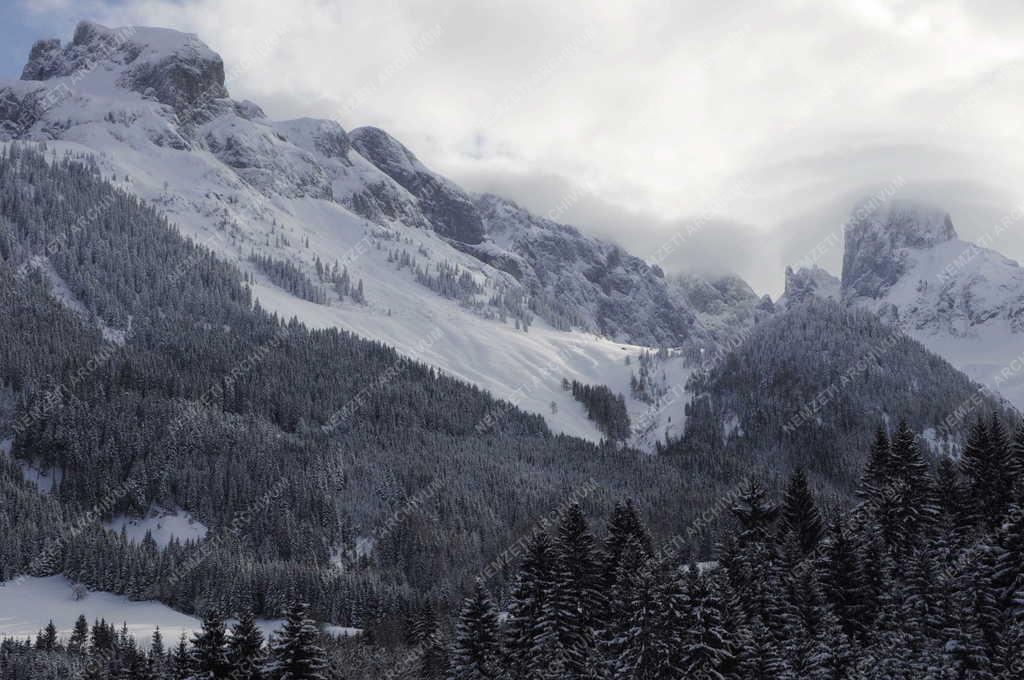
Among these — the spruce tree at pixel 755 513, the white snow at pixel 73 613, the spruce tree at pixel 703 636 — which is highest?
the white snow at pixel 73 613

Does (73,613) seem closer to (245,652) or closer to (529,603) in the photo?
(245,652)

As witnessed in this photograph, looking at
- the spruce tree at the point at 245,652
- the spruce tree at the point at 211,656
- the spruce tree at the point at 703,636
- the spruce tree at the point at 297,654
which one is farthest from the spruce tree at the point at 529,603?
the spruce tree at the point at 211,656

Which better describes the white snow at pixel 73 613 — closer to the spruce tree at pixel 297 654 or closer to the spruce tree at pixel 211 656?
the spruce tree at pixel 211 656

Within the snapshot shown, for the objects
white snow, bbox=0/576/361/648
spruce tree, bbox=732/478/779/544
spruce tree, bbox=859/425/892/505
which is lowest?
spruce tree, bbox=732/478/779/544

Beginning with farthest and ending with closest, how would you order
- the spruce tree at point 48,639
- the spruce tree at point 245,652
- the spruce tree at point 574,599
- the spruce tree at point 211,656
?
1. the spruce tree at point 48,639
2. the spruce tree at point 574,599
3. the spruce tree at point 211,656
4. the spruce tree at point 245,652

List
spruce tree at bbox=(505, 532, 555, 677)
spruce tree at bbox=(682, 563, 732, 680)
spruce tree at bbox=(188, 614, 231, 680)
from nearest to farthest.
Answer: spruce tree at bbox=(682, 563, 732, 680)
spruce tree at bbox=(188, 614, 231, 680)
spruce tree at bbox=(505, 532, 555, 677)

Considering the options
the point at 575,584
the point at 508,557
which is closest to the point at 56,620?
the point at 508,557

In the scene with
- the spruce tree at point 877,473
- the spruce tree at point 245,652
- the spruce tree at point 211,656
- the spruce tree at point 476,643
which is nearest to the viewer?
the spruce tree at point 245,652

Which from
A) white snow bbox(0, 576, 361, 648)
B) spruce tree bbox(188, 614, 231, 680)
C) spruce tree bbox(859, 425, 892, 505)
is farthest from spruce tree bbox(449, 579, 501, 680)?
white snow bbox(0, 576, 361, 648)

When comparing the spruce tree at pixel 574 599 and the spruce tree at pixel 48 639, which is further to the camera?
the spruce tree at pixel 48 639

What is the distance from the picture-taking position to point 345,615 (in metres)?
170

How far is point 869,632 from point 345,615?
116 metres

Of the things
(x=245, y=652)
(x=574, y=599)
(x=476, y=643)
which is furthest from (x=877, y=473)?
(x=245, y=652)

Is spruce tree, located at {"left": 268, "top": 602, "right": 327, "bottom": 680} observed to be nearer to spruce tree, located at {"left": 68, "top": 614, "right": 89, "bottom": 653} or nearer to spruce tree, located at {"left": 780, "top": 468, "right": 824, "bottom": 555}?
spruce tree, located at {"left": 780, "top": 468, "right": 824, "bottom": 555}
